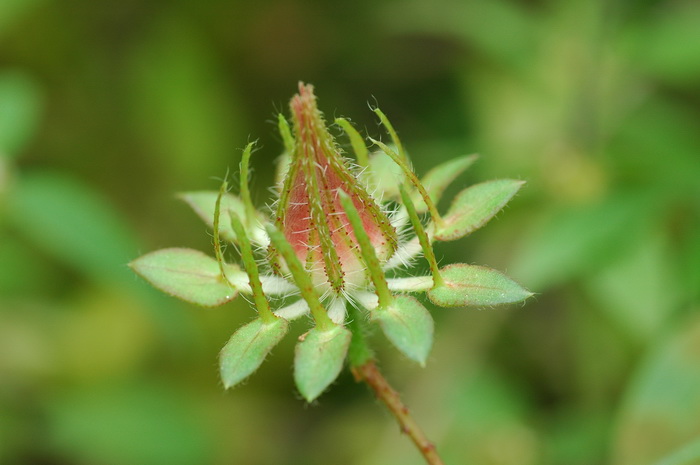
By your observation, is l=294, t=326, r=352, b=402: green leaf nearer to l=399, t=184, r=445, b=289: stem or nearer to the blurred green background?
l=399, t=184, r=445, b=289: stem

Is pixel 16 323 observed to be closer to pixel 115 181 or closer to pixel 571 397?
pixel 115 181

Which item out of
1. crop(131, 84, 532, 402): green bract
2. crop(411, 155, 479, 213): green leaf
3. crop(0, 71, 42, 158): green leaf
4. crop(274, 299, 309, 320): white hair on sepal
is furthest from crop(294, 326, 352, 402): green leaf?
crop(0, 71, 42, 158): green leaf

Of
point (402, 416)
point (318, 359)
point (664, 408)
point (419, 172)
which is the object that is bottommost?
point (664, 408)

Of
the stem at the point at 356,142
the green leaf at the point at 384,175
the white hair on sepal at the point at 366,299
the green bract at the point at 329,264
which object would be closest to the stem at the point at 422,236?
the green bract at the point at 329,264

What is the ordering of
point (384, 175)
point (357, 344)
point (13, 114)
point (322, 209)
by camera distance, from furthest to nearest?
point (13, 114)
point (384, 175)
point (357, 344)
point (322, 209)

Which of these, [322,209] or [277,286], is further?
[277,286]

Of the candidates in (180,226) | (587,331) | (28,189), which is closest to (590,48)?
(587,331)

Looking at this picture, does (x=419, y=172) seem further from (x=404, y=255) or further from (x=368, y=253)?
(x=368, y=253)

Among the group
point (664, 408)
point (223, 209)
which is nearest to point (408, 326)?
point (223, 209)

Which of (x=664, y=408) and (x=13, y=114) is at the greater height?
(x=13, y=114)
